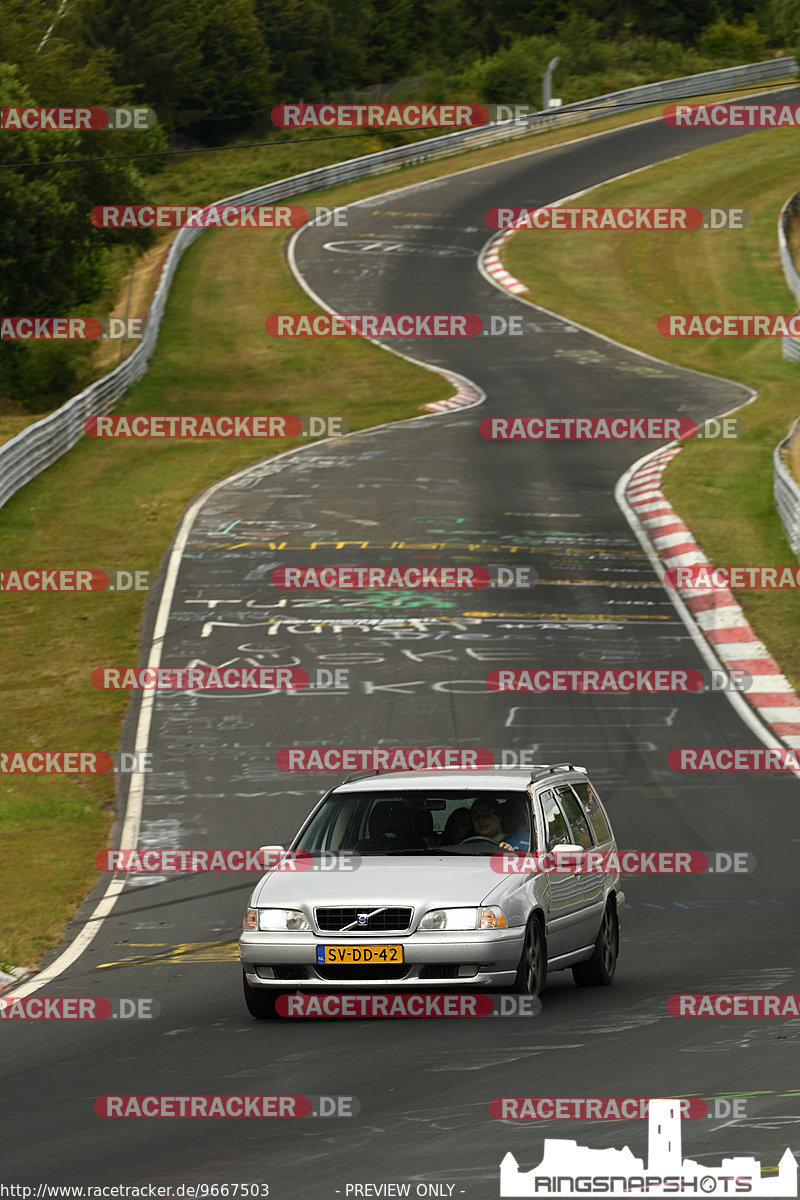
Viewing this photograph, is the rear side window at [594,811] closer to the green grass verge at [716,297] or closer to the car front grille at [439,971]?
the car front grille at [439,971]

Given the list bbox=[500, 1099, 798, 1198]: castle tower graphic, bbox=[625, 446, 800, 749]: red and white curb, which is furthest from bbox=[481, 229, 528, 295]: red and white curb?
bbox=[500, 1099, 798, 1198]: castle tower graphic

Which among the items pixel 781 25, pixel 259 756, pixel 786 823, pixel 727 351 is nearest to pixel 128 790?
pixel 259 756

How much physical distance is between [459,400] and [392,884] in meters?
32.2

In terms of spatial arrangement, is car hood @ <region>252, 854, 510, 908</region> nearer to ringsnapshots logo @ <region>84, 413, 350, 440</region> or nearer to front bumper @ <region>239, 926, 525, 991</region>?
front bumper @ <region>239, 926, 525, 991</region>

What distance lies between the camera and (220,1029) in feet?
32.4

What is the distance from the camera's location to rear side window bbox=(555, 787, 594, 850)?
449 inches

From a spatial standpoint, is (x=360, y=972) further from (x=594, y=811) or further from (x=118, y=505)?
(x=118, y=505)

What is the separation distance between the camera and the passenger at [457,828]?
35.4 ft

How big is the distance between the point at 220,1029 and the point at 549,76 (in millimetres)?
69616

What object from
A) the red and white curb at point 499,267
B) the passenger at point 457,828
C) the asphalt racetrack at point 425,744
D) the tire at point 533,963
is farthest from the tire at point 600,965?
the red and white curb at point 499,267

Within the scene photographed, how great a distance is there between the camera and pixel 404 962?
31.8 ft

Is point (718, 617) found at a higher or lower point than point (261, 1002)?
lower

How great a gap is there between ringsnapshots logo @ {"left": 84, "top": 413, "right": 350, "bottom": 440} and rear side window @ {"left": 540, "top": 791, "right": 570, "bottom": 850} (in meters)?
28.4

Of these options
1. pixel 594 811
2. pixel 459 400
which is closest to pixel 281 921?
pixel 594 811
